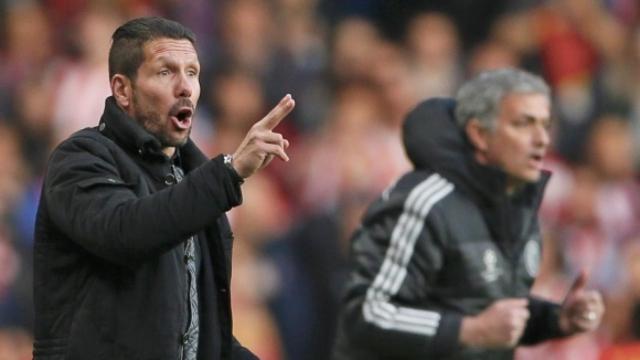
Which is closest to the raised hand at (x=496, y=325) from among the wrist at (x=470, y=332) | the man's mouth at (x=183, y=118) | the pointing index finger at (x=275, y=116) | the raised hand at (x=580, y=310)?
the wrist at (x=470, y=332)

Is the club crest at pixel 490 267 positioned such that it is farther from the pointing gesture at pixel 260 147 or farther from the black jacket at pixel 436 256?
the pointing gesture at pixel 260 147

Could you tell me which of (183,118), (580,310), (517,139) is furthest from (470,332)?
(183,118)

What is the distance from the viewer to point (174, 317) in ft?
14.8

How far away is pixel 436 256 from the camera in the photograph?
19.1 feet

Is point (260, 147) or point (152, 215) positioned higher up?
point (260, 147)

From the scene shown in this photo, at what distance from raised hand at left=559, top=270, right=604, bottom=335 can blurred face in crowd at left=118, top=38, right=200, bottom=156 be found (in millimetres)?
1941

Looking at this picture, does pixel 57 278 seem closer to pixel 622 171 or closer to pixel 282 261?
pixel 282 261

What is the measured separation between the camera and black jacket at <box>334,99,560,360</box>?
5.76 meters

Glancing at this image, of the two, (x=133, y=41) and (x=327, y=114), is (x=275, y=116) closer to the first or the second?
(x=133, y=41)

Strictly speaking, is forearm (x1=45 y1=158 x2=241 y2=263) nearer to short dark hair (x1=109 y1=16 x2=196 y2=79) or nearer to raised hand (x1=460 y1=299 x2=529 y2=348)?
short dark hair (x1=109 y1=16 x2=196 y2=79)

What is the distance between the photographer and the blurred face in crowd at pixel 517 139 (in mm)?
6164

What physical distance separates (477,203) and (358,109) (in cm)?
430

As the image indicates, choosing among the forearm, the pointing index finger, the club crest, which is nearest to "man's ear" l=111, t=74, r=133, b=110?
the forearm

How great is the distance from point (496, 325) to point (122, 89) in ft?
5.13
